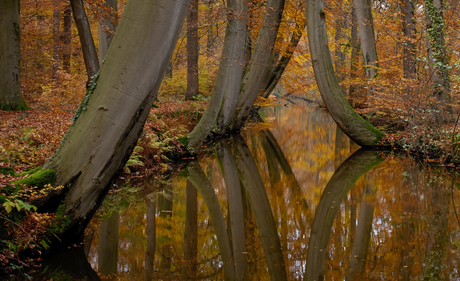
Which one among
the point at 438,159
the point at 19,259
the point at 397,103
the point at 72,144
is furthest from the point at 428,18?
the point at 19,259

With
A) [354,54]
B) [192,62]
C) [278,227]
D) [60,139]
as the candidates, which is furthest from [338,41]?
[278,227]

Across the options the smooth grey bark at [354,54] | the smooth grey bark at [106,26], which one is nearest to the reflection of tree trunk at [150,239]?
the smooth grey bark at [106,26]

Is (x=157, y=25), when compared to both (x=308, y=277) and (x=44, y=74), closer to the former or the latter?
(x=308, y=277)

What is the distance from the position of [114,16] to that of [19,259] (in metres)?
5.91

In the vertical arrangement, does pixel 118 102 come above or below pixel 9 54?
below

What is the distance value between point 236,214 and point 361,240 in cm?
184

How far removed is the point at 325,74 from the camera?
387 inches

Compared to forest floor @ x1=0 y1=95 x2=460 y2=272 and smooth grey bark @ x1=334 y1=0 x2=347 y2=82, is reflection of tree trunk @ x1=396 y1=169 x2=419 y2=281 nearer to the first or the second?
forest floor @ x1=0 y1=95 x2=460 y2=272

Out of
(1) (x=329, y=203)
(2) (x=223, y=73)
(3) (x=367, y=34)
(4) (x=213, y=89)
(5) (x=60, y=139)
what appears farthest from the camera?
(3) (x=367, y=34)

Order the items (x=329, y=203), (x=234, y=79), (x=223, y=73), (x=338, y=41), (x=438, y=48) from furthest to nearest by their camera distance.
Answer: (x=338, y=41) → (x=234, y=79) → (x=223, y=73) → (x=438, y=48) → (x=329, y=203)

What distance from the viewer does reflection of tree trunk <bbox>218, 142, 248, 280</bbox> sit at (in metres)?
3.77

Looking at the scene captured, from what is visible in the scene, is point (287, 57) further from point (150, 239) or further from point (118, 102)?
point (118, 102)

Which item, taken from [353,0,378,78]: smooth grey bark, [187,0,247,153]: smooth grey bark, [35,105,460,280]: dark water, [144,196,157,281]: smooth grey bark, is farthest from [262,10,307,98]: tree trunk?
[144,196,157,281]: smooth grey bark

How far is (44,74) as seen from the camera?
18453mm
